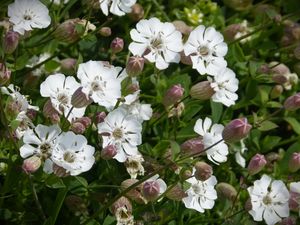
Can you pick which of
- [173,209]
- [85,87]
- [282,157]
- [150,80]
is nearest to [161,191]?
[173,209]

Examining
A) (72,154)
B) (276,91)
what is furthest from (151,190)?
(276,91)

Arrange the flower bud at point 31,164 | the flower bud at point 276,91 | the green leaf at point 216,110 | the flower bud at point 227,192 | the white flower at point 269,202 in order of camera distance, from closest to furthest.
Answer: the flower bud at point 31,164 → the white flower at point 269,202 → the flower bud at point 227,192 → the green leaf at point 216,110 → the flower bud at point 276,91

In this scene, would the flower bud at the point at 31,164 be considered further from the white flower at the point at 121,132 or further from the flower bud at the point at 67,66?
the flower bud at the point at 67,66

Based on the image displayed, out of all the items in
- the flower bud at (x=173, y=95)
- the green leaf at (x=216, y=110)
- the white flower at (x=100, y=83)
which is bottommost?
the green leaf at (x=216, y=110)

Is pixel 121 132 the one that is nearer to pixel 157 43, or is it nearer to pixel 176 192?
pixel 176 192

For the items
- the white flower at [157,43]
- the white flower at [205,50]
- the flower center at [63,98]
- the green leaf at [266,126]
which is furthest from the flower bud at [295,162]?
the flower center at [63,98]
